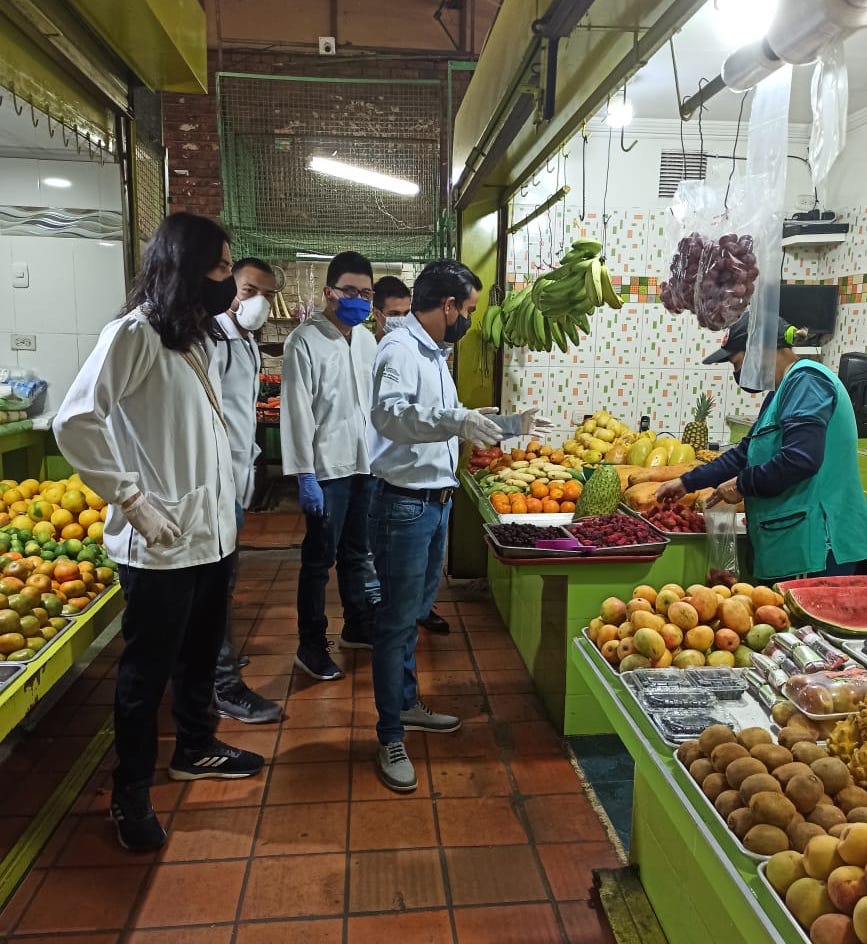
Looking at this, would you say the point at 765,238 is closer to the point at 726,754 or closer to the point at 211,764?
the point at 726,754

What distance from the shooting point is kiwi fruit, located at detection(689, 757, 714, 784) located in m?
1.49

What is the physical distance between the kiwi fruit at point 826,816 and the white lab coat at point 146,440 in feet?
5.86

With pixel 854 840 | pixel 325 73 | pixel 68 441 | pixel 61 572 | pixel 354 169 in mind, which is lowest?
pixel 61 572

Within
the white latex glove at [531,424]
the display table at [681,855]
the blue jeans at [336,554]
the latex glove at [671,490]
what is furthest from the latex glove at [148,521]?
the latex glove at [671,490]

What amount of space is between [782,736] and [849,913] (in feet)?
1.77

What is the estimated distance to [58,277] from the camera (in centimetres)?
472

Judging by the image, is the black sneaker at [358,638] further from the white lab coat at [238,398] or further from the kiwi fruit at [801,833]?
the kiwi fruit at [801,833]

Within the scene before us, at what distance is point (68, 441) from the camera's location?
6.79ft

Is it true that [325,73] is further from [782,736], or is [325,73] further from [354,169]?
[782,736]

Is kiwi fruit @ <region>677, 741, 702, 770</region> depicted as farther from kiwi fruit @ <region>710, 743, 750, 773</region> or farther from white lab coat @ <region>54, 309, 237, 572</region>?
white lab coat @ <region>54, 309, 237, 572</region>

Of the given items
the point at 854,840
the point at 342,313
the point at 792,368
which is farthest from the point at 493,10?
the point at 854,840

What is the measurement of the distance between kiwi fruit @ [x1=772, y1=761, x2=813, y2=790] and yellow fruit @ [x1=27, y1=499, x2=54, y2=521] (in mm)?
3511

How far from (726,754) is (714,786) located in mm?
72

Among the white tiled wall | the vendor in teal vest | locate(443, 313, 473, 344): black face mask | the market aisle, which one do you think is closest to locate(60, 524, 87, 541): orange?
the market aisle
